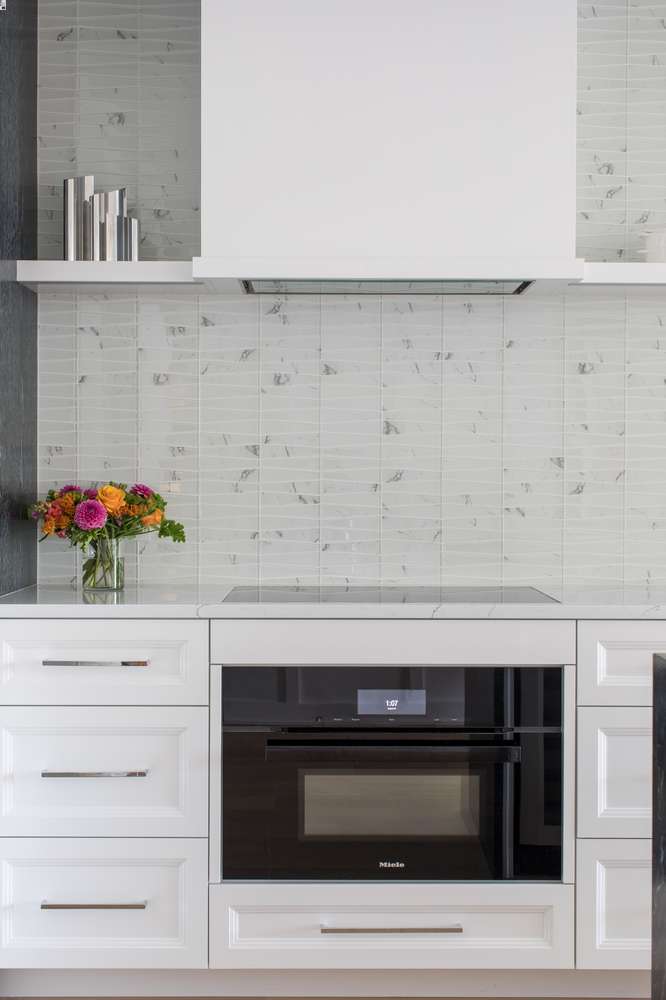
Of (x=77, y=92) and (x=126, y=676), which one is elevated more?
(x=77, y=92)

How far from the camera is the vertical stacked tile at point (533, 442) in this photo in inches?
102

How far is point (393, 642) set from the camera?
6.86ft

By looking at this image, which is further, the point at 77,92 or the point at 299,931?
the point at 77,92

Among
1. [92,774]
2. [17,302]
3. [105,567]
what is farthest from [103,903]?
[17,302]

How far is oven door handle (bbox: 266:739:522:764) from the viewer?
208 centimetres

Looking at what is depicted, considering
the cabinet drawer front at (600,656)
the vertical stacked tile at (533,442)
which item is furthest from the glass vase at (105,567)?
the cabinet drawer front at (600,656)

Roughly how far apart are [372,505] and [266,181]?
0.93 m

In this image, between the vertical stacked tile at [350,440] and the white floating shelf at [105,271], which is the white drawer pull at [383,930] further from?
the white floating shelf at [105,271]

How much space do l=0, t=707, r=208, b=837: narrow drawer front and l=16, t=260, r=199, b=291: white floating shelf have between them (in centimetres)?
109

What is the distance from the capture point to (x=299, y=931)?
2094 mm

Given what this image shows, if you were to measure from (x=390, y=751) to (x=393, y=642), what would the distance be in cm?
26

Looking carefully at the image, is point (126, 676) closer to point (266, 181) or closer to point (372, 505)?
point (372, 505)

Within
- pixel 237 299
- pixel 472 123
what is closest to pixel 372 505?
pixel 237 299

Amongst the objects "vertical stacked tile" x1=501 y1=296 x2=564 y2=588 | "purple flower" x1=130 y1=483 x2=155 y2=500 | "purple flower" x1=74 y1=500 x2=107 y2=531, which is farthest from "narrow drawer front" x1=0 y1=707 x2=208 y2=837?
"vertical stacked tile" x1=501 y1=296 x2=564 y2=588
